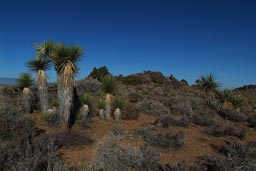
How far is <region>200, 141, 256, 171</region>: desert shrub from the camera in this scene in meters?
5.00

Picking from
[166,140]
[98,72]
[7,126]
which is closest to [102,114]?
[166,140]

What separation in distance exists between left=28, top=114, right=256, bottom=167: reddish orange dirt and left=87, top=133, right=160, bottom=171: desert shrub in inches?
38.9

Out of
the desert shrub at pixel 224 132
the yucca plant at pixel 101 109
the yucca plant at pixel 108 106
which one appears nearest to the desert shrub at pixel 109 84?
the yucca plant at pixel 108 106

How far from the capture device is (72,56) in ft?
33.1

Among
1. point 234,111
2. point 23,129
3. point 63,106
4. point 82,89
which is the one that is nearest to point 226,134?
point 234,111

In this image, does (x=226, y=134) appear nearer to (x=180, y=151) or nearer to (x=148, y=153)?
(x=180, y=151)

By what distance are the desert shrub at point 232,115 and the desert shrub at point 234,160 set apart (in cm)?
751

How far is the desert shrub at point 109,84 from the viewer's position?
39.8ft

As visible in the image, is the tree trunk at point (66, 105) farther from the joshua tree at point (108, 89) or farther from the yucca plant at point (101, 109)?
the yucca plant at point (101, 109)

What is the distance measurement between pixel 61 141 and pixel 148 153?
3297 millimetres

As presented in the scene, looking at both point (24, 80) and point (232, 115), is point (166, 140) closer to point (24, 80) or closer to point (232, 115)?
point (24, 80)

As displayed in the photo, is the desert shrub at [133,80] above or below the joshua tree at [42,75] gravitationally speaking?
above

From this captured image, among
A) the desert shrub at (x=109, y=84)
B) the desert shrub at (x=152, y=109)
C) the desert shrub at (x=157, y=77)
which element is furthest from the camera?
the desert shrub at (x=157, y=77)

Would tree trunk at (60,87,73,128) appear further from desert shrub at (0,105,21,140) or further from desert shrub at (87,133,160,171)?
desert shrub at (87,133,160,171)
